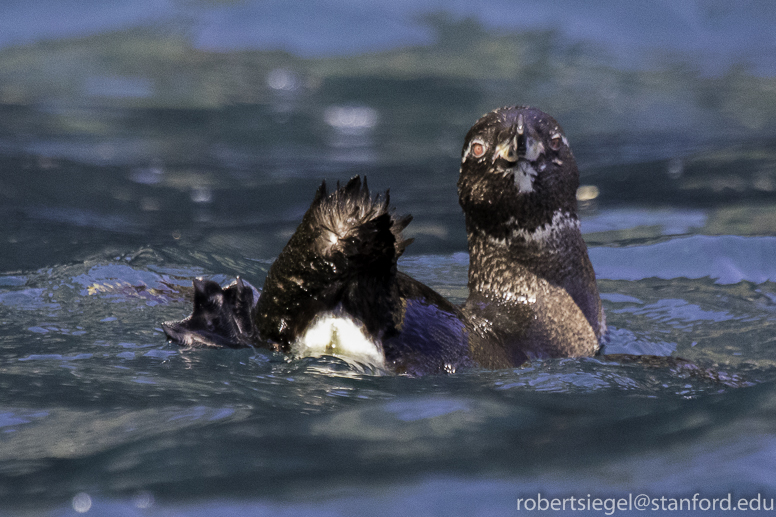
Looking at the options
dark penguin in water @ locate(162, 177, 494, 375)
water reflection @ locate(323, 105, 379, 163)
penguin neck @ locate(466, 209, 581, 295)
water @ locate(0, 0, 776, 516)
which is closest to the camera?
water @ locate(0, 0, 776, 516)

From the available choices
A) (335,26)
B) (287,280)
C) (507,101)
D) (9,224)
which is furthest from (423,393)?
(335,26)

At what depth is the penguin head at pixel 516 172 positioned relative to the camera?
152 inches

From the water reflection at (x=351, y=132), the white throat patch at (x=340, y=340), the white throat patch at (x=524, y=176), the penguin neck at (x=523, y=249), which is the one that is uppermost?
the water reflection at (x=351, y=132)

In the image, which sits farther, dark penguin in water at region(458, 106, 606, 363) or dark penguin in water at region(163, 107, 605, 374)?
dark penguin in water at region(458, 106, 606, 363)

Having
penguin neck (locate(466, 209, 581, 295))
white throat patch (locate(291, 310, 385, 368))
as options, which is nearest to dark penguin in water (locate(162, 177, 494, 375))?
white throat patch (locate(291, 310, 385, 368))

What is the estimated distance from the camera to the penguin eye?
398cm

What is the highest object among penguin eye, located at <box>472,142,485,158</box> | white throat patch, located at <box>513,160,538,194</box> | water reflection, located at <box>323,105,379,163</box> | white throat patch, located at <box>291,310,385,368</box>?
A: water reflection, located at <box>323,105,379,163</box>

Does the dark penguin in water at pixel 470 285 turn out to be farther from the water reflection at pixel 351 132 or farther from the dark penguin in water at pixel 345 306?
→ the water reflection at pixel 351 132

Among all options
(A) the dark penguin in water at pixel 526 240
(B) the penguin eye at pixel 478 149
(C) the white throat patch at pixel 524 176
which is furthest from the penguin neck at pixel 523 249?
(B) the penguin eye at pixel 478 149

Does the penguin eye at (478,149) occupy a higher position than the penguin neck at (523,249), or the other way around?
the penguin eye at (478,149)

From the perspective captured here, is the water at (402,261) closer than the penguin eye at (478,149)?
Yes

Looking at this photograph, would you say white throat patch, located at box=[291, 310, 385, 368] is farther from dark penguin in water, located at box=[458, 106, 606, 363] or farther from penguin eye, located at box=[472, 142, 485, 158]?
penguin eye, located at box=[472, 142, 485, 158]

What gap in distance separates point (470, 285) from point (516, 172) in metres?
0.75

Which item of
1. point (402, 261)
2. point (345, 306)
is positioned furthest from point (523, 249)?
point (402, 261)
